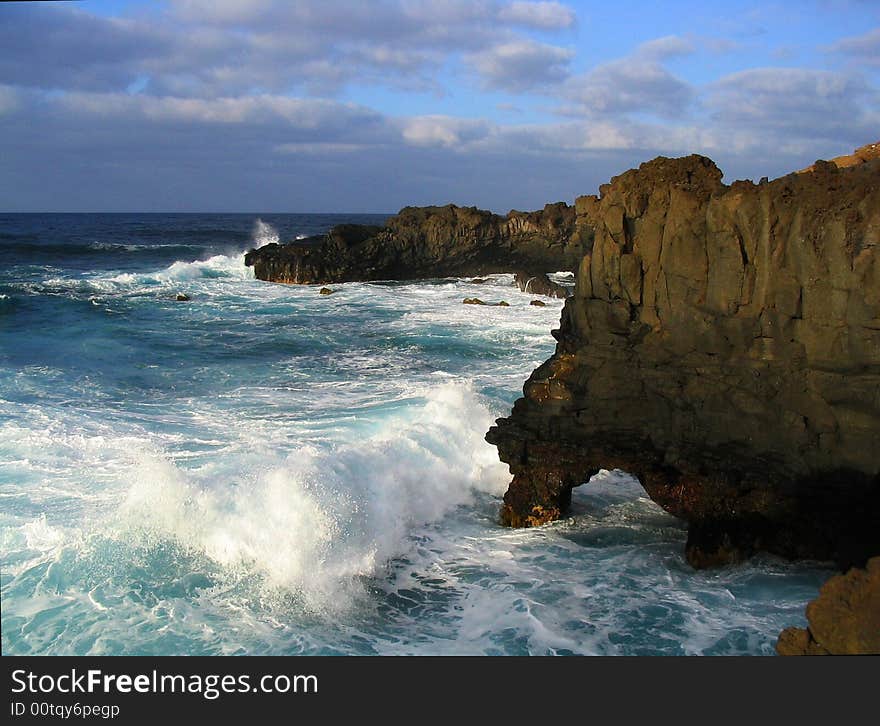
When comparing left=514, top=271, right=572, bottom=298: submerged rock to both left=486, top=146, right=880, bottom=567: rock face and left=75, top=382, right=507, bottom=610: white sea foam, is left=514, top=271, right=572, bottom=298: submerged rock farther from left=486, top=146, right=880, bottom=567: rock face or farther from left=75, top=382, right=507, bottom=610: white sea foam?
left=486, top=146, right=880, bottom=567: rock face

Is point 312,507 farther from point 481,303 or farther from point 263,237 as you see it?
point 263,237

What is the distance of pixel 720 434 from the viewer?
1015 centimetres

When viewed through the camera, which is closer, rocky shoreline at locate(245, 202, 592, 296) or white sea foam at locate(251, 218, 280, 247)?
rocky shoreline at locate(245, 202, 592, 296)

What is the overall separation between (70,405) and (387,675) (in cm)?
1222

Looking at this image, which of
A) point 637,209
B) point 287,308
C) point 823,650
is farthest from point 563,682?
point 287,308

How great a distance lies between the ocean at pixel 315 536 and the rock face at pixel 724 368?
63cm

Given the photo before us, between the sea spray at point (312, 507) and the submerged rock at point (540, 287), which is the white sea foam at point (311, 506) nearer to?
the sea spray at point (312, 507)

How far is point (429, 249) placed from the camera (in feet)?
140

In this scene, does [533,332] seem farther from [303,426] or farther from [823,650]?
[823,650]

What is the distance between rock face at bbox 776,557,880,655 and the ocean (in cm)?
235

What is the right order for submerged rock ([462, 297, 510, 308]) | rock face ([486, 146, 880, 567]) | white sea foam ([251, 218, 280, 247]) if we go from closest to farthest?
rock face ([486, 146, 880, 567]) < submerged rock ([462, 297, 510, 308]) < white sea foam ([251, 218, 280, 247])

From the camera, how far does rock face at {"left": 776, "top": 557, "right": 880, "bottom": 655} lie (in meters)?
5.36

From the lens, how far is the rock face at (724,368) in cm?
907

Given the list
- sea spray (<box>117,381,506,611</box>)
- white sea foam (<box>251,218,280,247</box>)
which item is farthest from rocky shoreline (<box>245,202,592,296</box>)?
sea spray (<box>117,381,506,611</box>)
